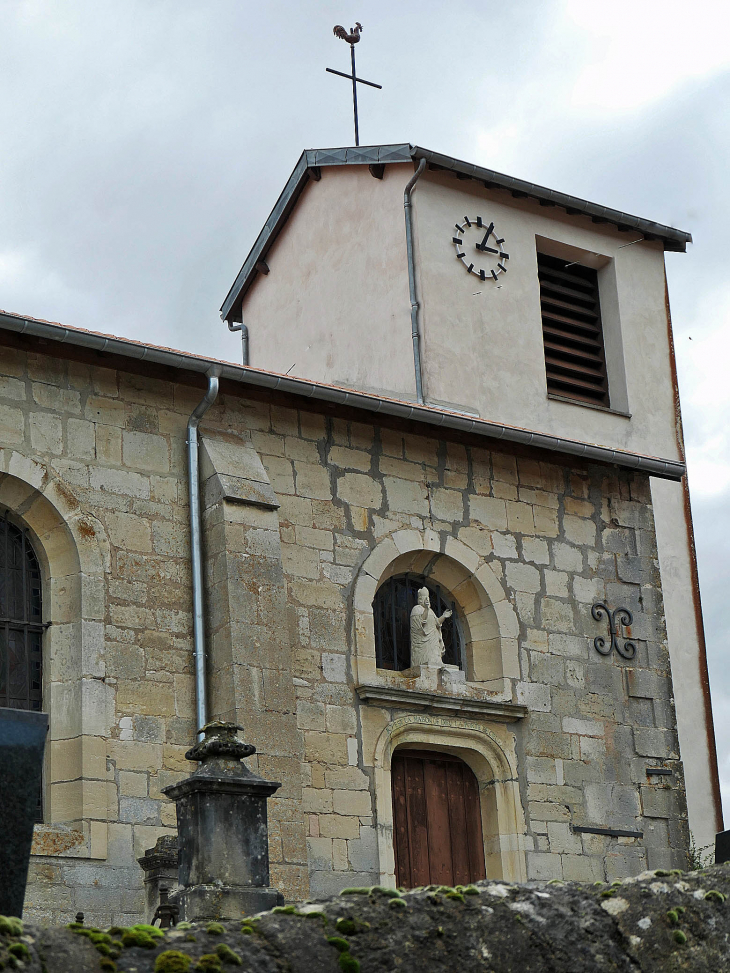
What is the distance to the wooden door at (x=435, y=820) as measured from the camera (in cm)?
1105

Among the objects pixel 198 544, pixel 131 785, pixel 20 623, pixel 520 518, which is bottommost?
pixel 131 785

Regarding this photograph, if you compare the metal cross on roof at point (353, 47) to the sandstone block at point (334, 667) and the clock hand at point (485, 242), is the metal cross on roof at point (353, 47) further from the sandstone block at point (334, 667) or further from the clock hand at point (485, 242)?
the sandstone block at point (334, 667)

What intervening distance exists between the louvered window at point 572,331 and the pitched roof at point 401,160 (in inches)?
26.5

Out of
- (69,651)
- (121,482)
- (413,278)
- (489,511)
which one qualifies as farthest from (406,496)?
(413,278)

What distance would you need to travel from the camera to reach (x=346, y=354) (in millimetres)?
16203

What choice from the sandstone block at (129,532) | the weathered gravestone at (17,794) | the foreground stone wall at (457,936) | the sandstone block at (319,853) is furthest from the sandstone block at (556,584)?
the weathered gravestone at (17,794)

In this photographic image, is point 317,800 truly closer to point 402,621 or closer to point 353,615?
point 353,615

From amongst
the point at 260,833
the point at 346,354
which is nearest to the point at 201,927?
the point at 260,833

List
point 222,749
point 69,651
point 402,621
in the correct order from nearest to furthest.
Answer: point 222,749
point 69,651
point 402,621

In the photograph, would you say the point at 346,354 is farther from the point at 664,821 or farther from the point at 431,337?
the point at 664,821

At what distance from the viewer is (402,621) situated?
1160cm

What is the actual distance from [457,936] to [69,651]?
576cm

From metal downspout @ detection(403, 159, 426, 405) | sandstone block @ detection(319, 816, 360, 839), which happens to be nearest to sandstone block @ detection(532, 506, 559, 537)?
metal downspout @ detection(403, 159, 426, 405)

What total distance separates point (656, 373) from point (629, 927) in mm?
12427
